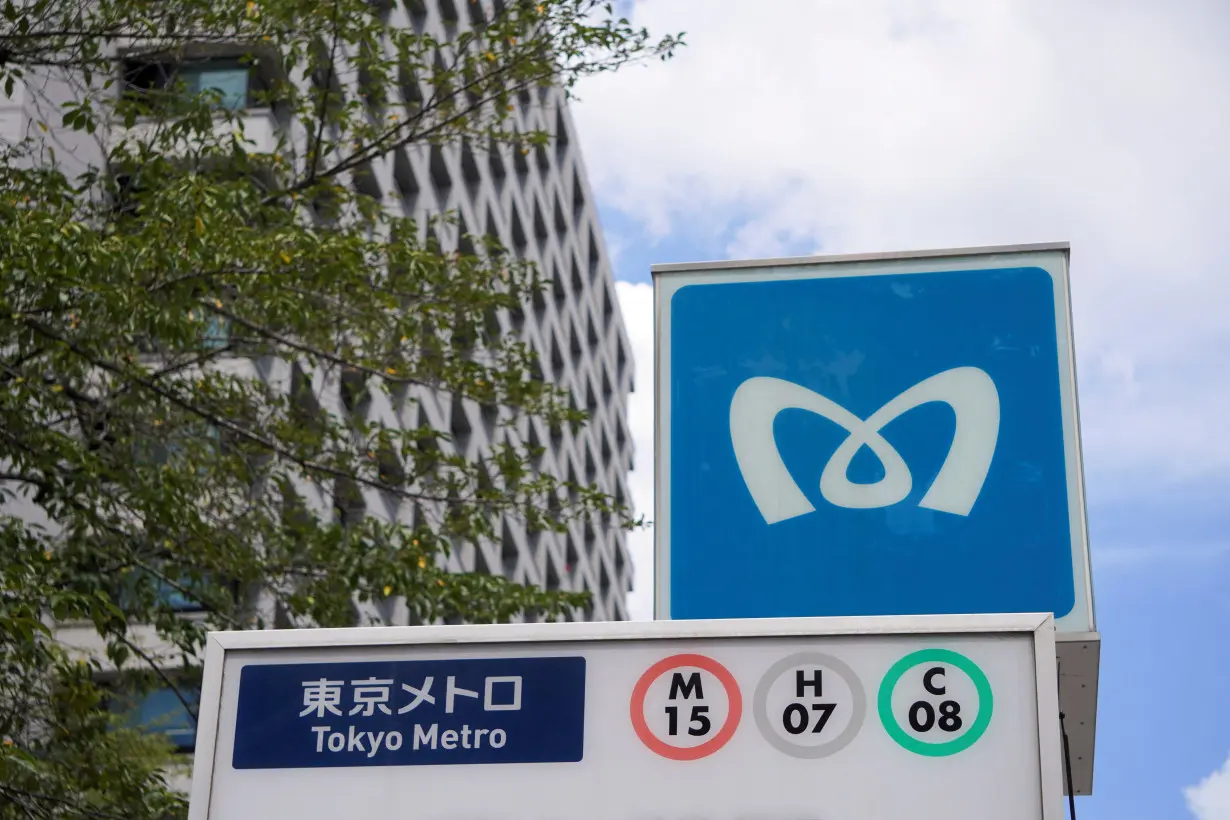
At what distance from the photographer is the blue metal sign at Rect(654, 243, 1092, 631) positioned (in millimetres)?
2779

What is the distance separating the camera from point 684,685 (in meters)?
1.93

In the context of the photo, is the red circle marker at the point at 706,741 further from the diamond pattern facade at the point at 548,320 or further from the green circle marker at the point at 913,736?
the diamond pattern facade at the point at 548,320

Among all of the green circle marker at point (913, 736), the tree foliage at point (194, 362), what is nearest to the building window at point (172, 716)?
the tree foliage at point (194, 362)

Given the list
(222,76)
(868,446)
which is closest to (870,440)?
(868,446)

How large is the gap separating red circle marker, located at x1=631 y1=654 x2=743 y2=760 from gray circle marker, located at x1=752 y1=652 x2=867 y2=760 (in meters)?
0.03

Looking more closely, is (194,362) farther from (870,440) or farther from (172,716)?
(172,716)

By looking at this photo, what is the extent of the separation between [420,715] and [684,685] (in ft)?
1.12

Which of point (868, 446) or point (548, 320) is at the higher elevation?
point (548, 320)

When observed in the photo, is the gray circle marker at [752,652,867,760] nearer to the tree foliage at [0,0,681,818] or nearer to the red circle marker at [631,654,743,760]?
the red circle marker at [631,654,743,760]

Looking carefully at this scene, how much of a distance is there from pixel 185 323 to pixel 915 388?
7.01 metres

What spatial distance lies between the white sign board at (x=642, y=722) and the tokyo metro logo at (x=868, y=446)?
37.2 inches

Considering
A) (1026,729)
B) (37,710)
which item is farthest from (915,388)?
(37,710)

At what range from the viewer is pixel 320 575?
11109mm

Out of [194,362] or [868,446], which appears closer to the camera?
[868,446]
